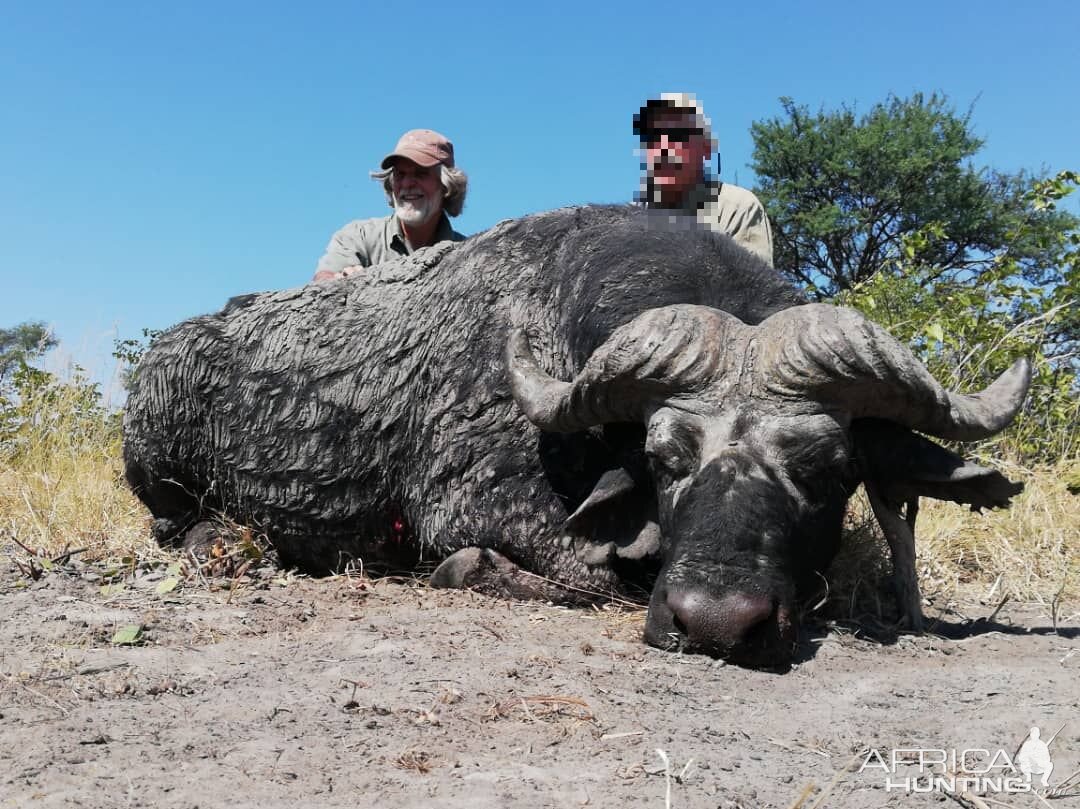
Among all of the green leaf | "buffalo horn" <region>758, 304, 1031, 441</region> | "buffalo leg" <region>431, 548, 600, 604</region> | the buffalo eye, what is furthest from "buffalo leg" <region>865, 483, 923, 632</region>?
the green leaf

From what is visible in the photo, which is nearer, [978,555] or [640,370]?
[640,370]

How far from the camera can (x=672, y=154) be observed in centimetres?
688

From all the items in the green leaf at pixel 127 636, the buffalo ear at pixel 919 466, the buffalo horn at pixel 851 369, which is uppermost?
the buffalo horn at pixel 851 369

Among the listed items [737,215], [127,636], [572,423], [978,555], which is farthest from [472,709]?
[737,215]

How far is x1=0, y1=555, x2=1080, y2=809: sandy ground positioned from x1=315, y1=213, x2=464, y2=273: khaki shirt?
145 inches

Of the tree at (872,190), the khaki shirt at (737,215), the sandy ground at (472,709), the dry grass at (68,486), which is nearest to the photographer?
the sandy ground at (472,709)

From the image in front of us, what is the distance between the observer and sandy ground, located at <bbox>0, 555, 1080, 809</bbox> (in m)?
2.62

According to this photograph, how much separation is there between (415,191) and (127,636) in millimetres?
4498

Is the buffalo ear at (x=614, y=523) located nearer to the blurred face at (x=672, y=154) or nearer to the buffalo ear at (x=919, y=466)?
the buffalo ear at (x=919, y=466)

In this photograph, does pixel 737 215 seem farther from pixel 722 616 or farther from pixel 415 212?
pixel 722 616

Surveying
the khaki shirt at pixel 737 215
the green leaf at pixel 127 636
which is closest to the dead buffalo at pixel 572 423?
the green leaf at pixel 127 636

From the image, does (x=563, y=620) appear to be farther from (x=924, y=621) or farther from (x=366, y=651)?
(x=924, y=621)

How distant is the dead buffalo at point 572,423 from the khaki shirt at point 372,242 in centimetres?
114

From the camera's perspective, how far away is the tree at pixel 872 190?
72.7 ft
